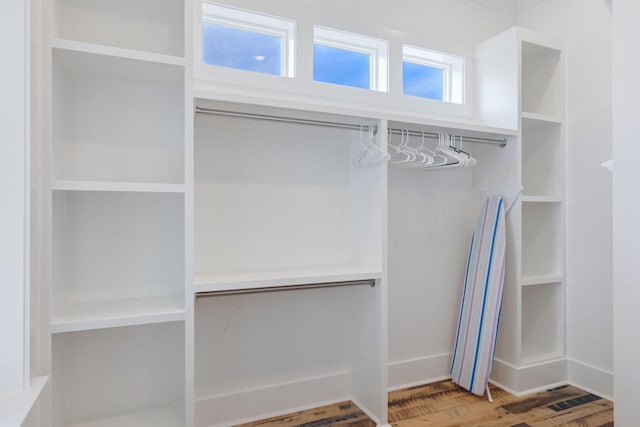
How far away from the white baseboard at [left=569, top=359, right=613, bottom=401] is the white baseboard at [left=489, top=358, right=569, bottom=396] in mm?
45

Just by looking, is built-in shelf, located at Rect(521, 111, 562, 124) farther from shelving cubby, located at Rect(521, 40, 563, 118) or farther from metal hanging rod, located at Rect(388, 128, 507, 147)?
metal hanging rod, located at Rect(388, 128, 507, 147)

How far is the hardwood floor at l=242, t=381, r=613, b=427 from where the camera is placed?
2135 mm

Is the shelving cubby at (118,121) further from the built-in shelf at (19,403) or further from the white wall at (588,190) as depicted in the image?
the white wall at (588,190)

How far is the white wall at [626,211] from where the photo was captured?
5.00 feet

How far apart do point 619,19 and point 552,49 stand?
115cm

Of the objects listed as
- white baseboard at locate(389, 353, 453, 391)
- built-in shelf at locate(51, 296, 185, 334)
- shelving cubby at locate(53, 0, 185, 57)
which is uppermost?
shelving cubby at locate(53, 0, 185, 57)

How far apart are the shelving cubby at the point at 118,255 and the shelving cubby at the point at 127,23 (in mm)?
659

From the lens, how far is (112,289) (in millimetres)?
1773

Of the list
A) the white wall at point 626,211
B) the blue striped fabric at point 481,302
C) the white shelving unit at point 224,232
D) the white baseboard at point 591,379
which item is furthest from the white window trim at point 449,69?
the white baseboard at point 591,379

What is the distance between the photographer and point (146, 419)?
1.73m

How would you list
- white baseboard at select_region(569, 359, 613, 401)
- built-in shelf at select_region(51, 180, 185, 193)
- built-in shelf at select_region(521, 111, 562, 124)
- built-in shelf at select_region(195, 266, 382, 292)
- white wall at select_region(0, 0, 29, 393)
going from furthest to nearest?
built-in shelf at select_region(521, 111, 562, 124), white baseboard at select_region(569, 359, 613, 401), built-in shelf at select_region(195, 266, 382, 292), built-in shelf at select_region(51, 180, 185, 193), white wall at select_region(0, 0, 29, 393)

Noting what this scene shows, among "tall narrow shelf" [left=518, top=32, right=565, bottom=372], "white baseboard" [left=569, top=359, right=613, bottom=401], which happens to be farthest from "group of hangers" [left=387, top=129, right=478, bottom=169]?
"white baseboard" [left=569, top=359, right=613, bottom=401]

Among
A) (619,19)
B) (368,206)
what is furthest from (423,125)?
(619,19)

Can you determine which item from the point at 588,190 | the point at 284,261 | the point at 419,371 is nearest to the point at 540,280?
the point at 588,190
